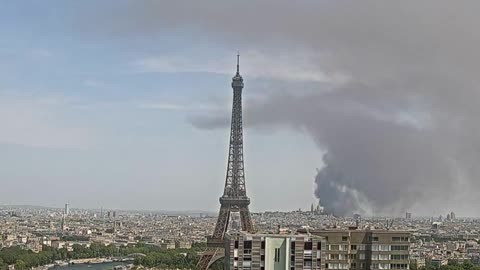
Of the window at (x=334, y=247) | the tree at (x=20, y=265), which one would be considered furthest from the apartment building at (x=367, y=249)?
the tree at (x=20, y=265)

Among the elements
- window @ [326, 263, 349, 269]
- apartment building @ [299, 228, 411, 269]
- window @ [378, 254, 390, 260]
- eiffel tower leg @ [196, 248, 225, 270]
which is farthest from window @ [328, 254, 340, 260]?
eiffel tower leg @ [196, 248, 225, 270]

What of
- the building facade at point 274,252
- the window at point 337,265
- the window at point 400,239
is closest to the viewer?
the building facade at point 274,252

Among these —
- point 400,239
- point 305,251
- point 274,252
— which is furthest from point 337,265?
point 274,252

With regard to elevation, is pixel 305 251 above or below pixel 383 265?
above

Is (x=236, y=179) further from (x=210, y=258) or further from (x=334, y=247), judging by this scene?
(x=334, y=247)

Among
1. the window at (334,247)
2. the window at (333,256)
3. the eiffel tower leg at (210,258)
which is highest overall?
the window at (334,247)

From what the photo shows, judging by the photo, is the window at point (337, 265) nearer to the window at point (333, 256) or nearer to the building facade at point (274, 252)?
the window at point (333, 256)

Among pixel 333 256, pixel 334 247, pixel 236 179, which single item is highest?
pixel 236 179

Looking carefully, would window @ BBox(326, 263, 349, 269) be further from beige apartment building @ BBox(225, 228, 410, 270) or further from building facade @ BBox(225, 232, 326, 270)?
building facade @ BBox(225, 232, 326, 270)
